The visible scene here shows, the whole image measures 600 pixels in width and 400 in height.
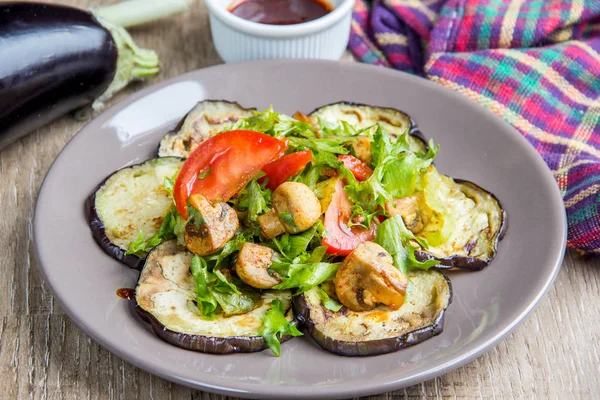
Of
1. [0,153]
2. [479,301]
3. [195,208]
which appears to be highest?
[195,208]

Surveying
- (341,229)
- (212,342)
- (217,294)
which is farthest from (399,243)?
(212,342)

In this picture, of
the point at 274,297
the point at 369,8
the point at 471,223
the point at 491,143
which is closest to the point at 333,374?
the point at 274,297

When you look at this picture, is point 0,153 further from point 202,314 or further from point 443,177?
point 443,177

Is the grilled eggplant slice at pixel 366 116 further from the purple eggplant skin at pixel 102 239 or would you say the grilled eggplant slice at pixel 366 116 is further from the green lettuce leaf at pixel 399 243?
the purple eggplant skin at pixel 102 239

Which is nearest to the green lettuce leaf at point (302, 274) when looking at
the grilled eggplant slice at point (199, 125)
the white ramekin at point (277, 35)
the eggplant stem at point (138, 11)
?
the grilled eggplant slice at point (199, 125)

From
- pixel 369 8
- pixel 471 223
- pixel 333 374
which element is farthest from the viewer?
pixel 369 8

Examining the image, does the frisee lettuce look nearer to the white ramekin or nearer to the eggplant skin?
the eggplant skin

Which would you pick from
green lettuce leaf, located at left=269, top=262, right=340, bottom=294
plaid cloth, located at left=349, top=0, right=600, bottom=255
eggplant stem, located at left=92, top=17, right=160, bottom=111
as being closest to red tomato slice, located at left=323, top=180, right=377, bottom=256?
green lettuce leaf, located at left=269, top=262, right=340, bottom=294
